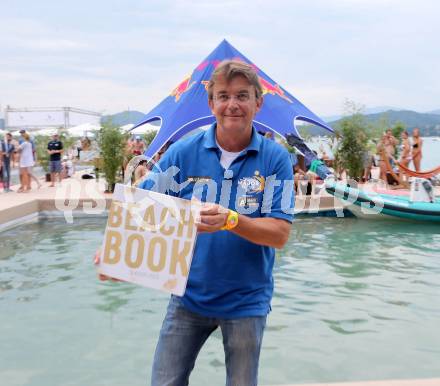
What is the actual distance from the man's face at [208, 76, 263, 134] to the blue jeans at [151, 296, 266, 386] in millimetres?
764

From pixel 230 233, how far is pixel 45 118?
45625 mm

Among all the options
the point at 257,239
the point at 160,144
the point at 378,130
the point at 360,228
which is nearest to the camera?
the point at 257,239

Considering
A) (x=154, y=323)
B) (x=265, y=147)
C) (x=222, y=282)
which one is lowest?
(x=154, y=323)

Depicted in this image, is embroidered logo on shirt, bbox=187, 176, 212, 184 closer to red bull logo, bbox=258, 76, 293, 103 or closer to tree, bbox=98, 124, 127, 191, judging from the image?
red bull logo, bbox=258, 76, 293, 103

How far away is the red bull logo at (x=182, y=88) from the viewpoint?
12188mm

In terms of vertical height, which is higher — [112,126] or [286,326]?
[112,126]

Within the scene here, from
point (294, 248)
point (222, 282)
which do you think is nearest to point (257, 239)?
point (222, 282)

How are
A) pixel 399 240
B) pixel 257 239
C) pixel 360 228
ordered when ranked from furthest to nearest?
pixel 360 228 < pixel 399 240 < pixel 257 239

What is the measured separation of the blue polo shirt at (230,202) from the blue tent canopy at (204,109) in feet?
30.9

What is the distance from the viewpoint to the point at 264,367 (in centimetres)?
430

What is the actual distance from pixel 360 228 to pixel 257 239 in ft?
30.4

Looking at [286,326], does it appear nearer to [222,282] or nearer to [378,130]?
[222,282]

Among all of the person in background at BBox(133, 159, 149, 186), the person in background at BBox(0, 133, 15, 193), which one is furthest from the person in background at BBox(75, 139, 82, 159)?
the person in background at BBox(133, 159, 149, 186)

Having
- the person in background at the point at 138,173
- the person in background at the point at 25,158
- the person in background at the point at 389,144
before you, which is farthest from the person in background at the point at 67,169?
the person in background at the point at 138,173
